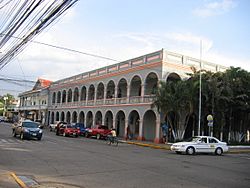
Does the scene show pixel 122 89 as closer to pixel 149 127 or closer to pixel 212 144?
pixel 149 127

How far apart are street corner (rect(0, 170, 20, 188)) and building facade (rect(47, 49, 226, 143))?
22577 millimetres

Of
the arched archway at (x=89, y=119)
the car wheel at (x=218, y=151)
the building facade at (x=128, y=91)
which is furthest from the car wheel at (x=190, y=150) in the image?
the arched archway at (x=89, y=119)

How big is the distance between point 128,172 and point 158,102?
1871cm

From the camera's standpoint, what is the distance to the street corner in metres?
8.62

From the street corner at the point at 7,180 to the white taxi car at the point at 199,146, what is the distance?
14.4m

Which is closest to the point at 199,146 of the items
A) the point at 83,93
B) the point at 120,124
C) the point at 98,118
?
the point at 120,124

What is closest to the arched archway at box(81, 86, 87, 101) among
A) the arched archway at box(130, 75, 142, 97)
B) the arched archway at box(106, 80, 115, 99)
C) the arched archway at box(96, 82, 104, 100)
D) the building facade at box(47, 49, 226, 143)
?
the building facade at box(47, 49, 226, 143)

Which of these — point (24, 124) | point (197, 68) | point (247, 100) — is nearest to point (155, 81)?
point (197, 68)

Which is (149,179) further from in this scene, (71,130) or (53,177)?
(71,130)

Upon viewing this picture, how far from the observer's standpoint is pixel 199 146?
23266 millimetres

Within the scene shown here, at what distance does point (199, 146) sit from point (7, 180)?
16.6 m

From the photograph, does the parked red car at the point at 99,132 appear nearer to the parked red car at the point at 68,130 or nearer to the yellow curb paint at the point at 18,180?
the parked red car at the point at 68,130

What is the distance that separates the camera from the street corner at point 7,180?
28.3ft

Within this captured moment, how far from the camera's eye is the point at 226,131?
34844 millimetres
